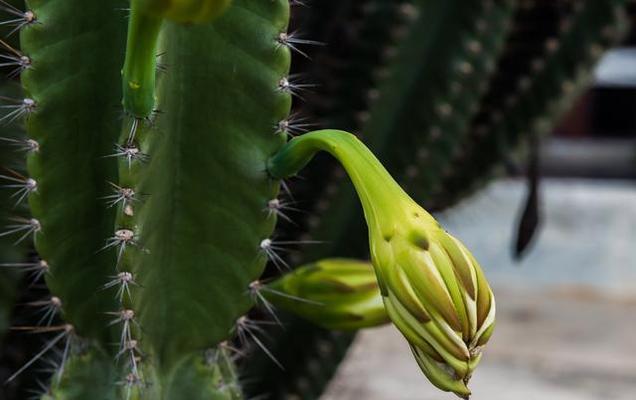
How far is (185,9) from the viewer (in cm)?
55

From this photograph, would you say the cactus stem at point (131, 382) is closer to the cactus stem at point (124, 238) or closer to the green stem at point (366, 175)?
the cactus stem at point (124, 238)

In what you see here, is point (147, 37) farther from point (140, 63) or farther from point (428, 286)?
point (428, 286)

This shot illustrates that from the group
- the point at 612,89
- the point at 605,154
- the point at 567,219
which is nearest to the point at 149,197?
the point at 567,219

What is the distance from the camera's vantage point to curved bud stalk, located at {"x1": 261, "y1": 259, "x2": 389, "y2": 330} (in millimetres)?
907

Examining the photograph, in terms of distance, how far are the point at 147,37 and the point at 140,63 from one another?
3cm

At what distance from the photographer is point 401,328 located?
638 millimetres

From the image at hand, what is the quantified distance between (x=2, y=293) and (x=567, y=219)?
2769 millimetres

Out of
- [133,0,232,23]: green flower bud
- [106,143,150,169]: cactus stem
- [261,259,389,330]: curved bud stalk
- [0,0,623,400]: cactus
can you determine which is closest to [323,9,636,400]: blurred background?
[261,259,389,330]: curved bud stalk

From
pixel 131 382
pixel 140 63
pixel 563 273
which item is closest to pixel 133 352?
pixel 131 382

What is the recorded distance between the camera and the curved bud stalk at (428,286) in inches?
24.4

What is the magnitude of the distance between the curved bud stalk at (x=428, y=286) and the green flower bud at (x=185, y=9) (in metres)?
0.16

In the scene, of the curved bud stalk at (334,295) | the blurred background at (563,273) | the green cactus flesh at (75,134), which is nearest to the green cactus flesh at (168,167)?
the green cactus flesh at (75,134)

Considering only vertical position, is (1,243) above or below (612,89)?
above

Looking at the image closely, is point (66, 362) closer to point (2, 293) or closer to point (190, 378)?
point (190, 378)
